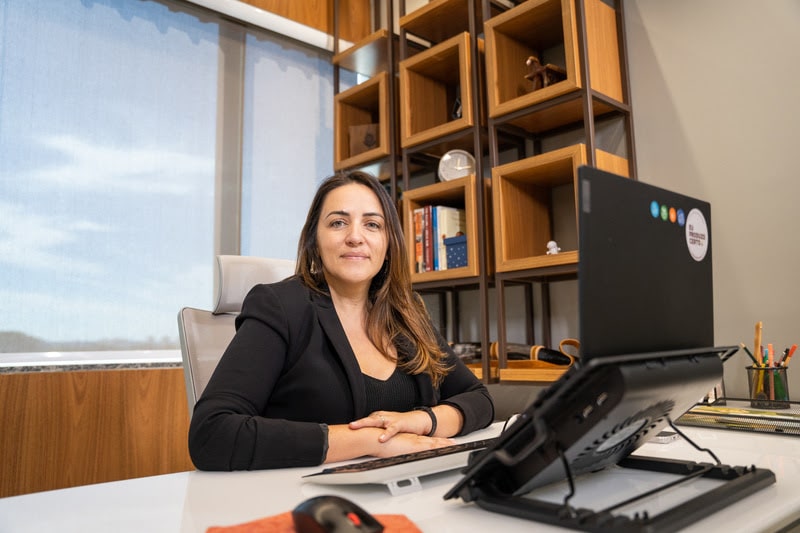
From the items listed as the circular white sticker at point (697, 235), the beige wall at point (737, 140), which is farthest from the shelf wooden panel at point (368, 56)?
the circular white sticker at point (697, 235)

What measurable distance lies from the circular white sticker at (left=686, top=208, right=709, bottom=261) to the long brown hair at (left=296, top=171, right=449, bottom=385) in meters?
0.78

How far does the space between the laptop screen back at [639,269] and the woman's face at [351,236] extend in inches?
33.6

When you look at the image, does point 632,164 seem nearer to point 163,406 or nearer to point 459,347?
→ point 459,347

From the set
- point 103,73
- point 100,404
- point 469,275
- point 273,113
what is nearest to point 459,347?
point 469,275

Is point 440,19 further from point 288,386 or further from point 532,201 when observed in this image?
point 288,386

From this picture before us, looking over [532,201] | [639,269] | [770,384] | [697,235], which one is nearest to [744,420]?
[770,384]

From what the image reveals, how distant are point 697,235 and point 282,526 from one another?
55 centimetres

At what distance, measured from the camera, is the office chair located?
1447 mm

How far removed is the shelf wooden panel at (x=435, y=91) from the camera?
2.49 meters

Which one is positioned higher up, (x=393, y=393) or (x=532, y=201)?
(x=532, y=201)

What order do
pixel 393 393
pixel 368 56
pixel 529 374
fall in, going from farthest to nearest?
pixel 368 56 < pixel 529 374 < pixel 393 393

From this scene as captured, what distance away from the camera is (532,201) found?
96.5 inches

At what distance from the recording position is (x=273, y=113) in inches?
125

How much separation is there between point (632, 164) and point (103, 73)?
7.47 ft
